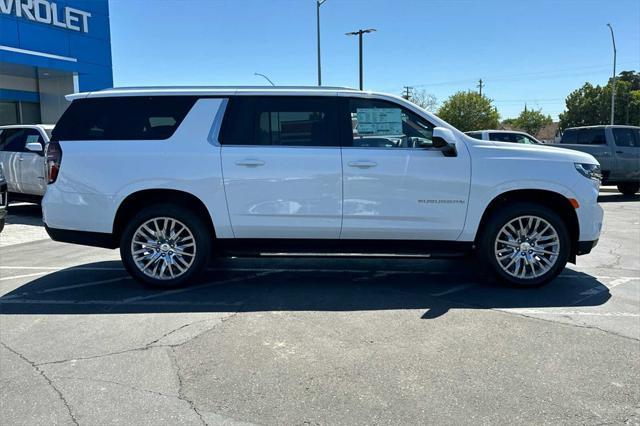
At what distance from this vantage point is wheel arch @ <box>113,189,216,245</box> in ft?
18.0

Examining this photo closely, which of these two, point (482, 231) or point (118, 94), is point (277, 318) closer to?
point (482, 231)

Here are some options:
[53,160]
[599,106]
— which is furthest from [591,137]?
[599,106]

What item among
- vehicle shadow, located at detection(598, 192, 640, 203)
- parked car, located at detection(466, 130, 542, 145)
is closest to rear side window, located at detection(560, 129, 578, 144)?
parked car, located at detection(466, 130, 542, 145)

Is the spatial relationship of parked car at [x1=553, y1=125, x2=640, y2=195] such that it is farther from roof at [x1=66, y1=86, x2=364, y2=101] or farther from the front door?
roof at [x1=66, y1=86, x2=364, y2=101]

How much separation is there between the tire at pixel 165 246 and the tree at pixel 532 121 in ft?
316

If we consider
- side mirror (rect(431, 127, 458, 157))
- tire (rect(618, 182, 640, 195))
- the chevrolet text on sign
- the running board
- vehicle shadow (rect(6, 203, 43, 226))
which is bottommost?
vehicle shadow (rect(6, 203, 43, 226))

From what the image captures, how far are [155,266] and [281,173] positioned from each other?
5.49 feet

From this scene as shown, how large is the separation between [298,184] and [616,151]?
12.6m

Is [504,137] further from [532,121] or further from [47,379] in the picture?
[532,121]

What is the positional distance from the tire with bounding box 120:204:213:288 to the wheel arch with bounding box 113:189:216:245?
83 mm

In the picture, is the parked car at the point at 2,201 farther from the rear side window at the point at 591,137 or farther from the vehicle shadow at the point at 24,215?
the rear side window at the point at 591,137

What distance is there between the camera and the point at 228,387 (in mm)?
3381

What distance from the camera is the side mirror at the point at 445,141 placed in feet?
17.0

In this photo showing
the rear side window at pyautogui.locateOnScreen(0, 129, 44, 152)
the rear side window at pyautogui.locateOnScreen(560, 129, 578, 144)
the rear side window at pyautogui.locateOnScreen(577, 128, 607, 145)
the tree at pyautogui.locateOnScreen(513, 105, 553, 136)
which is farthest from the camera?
the tree at pyautogui.locateOnScreen(513, 105, 553, 136)
